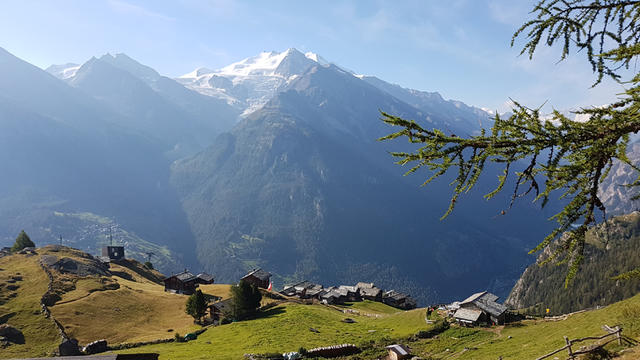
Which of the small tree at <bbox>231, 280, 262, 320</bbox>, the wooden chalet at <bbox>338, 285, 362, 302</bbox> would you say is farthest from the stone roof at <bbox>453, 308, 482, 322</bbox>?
the wooden chalet at <bbox>338, 285, 362, 302</bbox>

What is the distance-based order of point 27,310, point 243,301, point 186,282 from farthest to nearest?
point 186,282, point 243,301, point 27,310

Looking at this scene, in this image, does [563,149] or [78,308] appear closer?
[563,149]

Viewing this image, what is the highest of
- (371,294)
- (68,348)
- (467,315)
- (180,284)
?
(467,315)

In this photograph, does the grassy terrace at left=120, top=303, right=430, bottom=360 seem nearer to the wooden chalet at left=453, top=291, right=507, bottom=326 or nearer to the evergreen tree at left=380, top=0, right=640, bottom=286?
the wooden chalet at left=453, top=291, right=507, bottom=326

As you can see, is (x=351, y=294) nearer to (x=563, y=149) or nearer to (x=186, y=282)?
(x=186, y=282)

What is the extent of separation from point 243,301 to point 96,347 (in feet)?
95.3

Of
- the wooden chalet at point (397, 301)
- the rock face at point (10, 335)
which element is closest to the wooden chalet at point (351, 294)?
the wooden chalet at point (397, 301)

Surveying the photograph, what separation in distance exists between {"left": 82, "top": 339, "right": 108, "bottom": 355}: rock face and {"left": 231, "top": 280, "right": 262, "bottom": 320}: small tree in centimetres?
2612

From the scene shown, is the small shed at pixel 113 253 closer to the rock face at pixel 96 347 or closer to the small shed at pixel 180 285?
the small shed at pixel 180 285

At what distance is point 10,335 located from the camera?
64.5m

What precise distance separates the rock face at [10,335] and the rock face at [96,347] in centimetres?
1290

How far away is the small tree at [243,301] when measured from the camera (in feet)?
269

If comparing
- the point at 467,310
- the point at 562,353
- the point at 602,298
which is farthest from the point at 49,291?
the point at 602,298

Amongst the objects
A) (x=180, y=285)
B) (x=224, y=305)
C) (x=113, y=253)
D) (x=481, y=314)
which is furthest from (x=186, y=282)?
(x=481, y=314)
